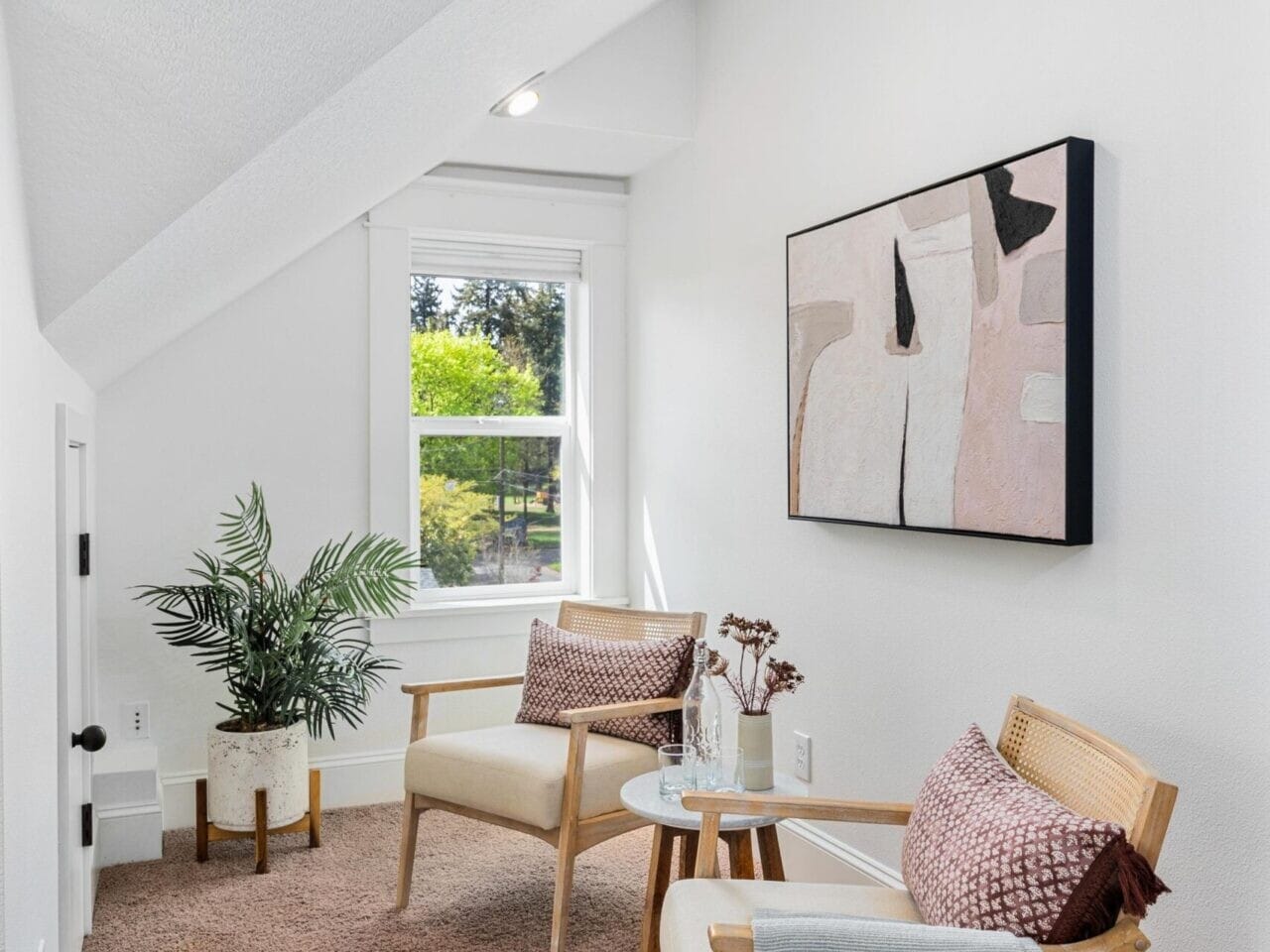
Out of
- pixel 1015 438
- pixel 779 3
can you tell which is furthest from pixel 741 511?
pixel 779 3

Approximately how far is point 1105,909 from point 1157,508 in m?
0.77

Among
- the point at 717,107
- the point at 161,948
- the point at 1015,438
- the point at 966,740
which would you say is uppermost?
the point at 717,107

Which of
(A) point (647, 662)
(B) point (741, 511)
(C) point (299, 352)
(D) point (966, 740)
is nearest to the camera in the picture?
(D) point (966, 740)

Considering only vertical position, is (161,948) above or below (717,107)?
below

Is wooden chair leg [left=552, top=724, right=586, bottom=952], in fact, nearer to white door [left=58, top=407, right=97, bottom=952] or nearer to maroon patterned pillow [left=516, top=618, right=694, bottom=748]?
maroon patterned pillow [left=516, top=618, right=694, bottom=748]

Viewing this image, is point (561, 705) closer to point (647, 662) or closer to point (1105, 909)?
point (647, 662)

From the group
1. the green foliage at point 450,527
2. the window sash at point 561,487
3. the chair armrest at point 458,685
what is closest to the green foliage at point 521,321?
the window sash at point 561,487

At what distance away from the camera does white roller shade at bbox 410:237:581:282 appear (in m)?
3.97

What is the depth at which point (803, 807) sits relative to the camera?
202cm

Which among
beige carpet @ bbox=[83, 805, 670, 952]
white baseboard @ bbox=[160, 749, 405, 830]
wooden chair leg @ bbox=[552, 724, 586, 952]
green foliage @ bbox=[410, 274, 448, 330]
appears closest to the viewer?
wooden chair leg @ bbox=[552, 724, 586, 952]

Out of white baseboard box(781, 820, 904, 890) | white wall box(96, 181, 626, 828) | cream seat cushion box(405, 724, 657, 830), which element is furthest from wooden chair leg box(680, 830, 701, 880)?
white wall box(96, 181, 626, 828)

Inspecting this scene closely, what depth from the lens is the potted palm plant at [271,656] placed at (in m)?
3.18

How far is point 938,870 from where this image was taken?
5.58 ft

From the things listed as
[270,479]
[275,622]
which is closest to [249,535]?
[270,479]
